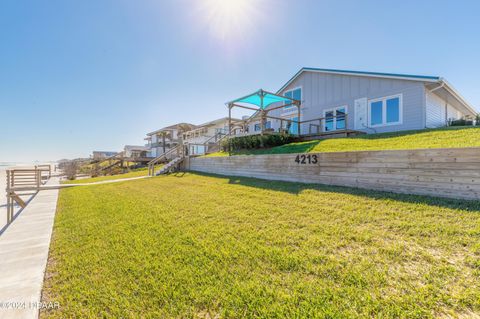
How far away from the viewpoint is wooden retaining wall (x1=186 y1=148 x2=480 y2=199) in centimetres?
379

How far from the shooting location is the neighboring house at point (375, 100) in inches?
411

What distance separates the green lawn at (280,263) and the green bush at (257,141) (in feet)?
22.6

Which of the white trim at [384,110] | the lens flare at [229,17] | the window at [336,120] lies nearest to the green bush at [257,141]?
the window at [336,120]

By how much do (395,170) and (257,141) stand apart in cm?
719

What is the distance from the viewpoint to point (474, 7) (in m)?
7.91

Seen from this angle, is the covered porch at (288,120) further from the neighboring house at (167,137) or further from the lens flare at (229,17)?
the neighboring house at (167,137)

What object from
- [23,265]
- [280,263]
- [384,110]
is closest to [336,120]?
[384,110]

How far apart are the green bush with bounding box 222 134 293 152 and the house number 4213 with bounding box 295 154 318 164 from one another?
416 centimetres

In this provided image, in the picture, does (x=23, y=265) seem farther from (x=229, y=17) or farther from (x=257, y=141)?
(x=229, y=17)

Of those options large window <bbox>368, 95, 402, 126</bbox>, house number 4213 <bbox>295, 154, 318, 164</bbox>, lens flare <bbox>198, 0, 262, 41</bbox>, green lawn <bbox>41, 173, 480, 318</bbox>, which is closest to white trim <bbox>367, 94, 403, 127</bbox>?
large window <bbox>368, 95, 402, 126</bbox>

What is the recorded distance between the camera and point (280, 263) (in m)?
2.39

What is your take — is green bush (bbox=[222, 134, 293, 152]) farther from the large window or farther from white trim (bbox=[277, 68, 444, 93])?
white trim (bbox=[277, 68, 444, 93])

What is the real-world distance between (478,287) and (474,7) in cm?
1190

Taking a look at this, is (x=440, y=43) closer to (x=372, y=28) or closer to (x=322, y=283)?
(x=372, y=28)
